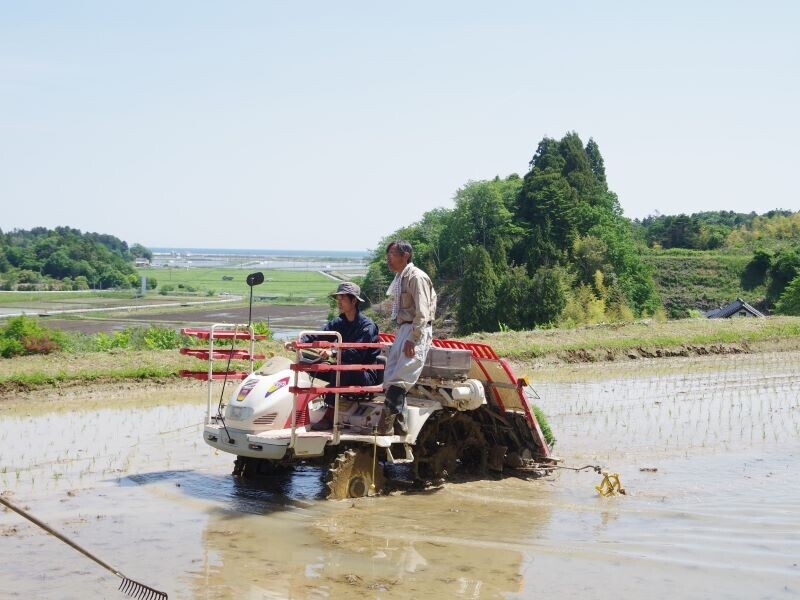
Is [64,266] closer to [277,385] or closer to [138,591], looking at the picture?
[277,385]

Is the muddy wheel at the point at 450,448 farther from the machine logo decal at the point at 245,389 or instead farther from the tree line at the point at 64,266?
the tree line at the point at 64,266

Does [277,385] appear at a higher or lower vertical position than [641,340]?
higher

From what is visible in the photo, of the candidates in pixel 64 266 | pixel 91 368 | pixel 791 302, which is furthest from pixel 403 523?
pixel 64 266

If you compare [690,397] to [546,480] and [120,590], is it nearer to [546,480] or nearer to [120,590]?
[546,480]

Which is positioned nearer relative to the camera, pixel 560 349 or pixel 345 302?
pixel 345 302

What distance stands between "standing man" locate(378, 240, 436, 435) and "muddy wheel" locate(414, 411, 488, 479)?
76 cm

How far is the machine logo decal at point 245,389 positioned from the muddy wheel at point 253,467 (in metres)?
1.16

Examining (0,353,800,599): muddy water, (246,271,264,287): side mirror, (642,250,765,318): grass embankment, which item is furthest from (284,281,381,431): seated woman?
(642,250,765,318): grass embankment

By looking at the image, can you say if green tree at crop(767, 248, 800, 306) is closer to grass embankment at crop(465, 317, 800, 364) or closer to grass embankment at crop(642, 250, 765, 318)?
grass embankment at crop(642, 250, 765, 318)

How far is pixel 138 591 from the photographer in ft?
23.3

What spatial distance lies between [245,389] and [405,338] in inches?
67.1

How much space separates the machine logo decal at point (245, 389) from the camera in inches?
392

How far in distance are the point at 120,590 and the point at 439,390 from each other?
458 cm

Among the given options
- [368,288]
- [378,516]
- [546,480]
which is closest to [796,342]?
[546,480]
